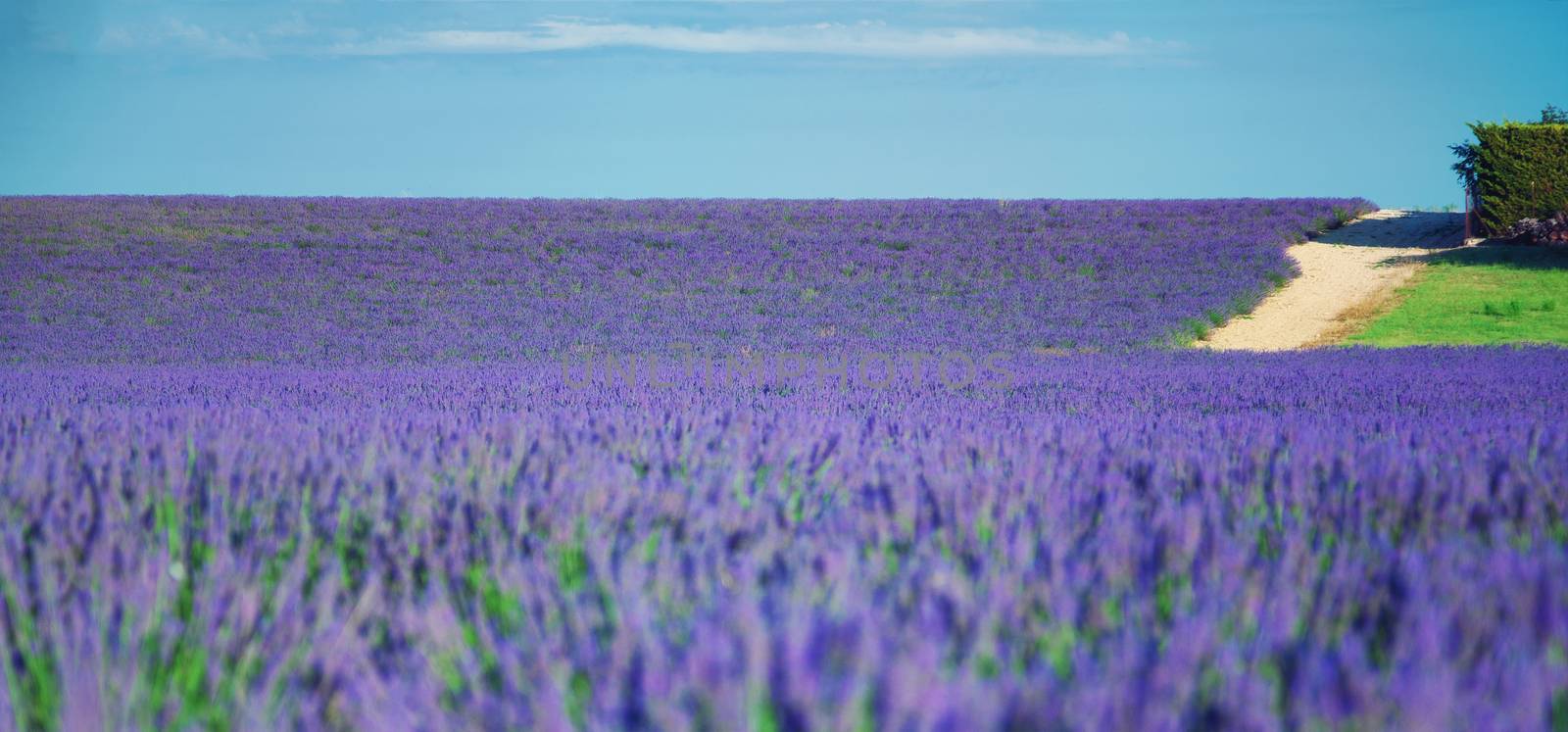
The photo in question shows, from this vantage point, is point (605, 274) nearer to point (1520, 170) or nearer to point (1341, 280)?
point (1341, 280)

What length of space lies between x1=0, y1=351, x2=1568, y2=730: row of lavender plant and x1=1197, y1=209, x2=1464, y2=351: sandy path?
43.6 ft

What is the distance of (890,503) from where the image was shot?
206cm

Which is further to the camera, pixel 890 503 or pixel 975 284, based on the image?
pixel 975 284

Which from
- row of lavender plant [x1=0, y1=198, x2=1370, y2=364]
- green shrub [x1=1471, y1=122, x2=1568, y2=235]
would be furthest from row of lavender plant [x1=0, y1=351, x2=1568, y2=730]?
green shrub [x1=1471, y1=122, x2=1568, y2=235]

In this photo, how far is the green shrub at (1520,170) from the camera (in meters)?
20.6

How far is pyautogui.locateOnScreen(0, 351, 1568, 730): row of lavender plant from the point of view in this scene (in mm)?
1001

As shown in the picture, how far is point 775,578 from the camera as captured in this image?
4.84 feet

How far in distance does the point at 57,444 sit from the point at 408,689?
221cm

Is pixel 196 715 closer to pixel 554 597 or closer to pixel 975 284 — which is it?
pixel 554 597

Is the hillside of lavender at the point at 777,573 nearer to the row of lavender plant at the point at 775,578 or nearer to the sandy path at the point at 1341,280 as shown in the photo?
the row of lavender plant at the point at 775,578

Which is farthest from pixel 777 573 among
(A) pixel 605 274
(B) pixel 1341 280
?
(B) pixel 1341 280

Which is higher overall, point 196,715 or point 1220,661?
point 1220,661

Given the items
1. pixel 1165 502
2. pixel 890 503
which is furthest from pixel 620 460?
pixel 1165 502

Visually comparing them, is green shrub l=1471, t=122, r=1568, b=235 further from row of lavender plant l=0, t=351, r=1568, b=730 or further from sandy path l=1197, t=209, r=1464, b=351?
row of lavender plant l=0, t=351, r=1568, b=730
